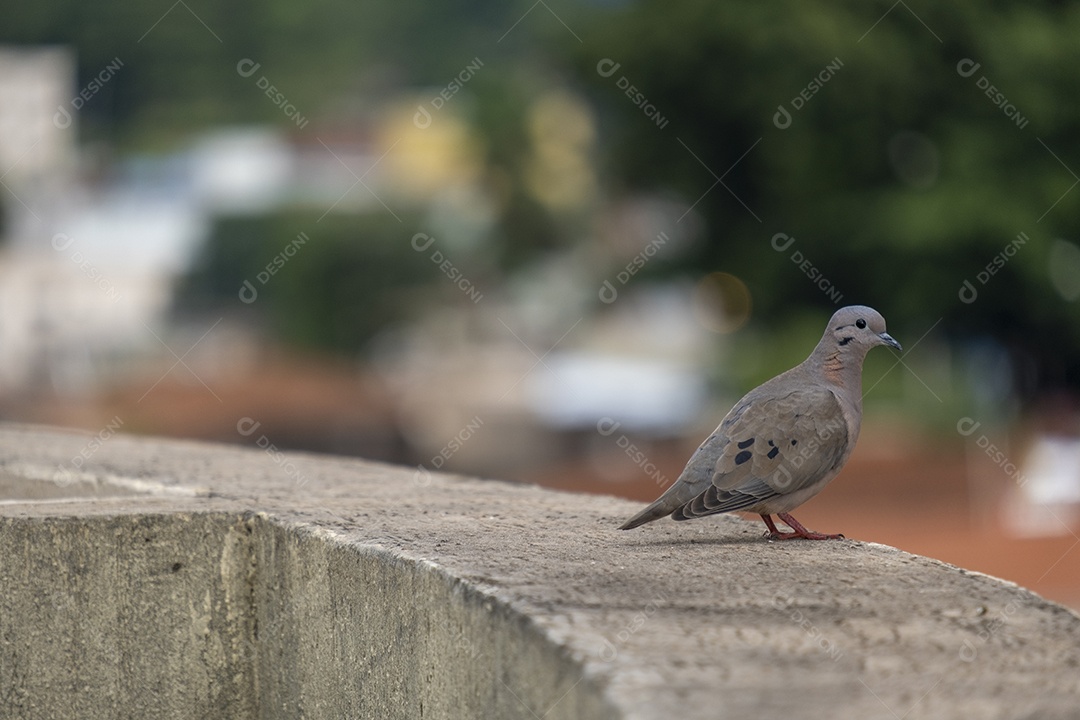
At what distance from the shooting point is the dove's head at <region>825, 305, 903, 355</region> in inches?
145

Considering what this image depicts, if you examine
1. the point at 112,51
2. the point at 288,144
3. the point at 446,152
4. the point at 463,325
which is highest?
the point at 112,51

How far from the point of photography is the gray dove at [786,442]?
3.42 metres

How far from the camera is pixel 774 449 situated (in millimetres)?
3516

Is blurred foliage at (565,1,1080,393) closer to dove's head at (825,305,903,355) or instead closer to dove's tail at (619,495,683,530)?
dove's head at (825,305,903,355)

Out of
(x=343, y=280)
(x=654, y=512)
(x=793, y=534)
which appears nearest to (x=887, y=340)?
(x=793, y=534)

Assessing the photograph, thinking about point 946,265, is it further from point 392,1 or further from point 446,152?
point 392,1

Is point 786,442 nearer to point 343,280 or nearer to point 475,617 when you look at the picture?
point 475,617

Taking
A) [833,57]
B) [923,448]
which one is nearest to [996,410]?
[923,448]

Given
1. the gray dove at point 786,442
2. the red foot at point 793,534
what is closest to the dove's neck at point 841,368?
the gray dove at point 786,442

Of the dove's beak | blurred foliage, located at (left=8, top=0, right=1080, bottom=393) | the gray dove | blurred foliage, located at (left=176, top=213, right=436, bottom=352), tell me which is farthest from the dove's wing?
blurred foliage, located at (left=176, top=213, right=436, bottom=352)

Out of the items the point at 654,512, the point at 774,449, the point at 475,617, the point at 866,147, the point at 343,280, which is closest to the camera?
the point at 475,617

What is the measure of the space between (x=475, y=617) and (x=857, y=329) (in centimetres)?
156

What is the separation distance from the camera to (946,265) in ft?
48.6

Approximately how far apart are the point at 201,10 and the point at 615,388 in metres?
45.1
